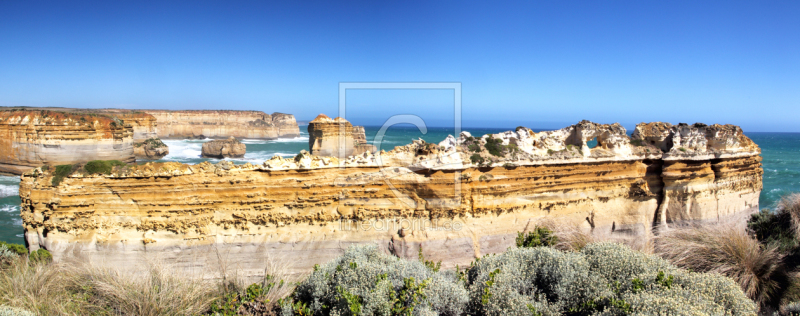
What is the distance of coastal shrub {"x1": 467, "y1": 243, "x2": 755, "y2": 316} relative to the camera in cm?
433

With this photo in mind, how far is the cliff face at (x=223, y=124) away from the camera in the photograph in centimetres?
6184

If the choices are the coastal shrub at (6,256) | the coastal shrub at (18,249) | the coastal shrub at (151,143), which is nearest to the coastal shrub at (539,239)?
the coastal shrub at (6,256)

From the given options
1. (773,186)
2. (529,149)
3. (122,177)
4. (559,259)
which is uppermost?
(529,149)

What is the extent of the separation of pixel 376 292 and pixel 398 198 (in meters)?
4.13

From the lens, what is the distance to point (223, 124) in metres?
66.6

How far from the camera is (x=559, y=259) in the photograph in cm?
562

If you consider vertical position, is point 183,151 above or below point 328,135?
below

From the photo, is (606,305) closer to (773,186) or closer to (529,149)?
(529,149)

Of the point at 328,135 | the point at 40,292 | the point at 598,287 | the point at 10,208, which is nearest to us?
the point at 598,287

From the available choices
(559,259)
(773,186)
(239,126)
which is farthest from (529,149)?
(239,126)

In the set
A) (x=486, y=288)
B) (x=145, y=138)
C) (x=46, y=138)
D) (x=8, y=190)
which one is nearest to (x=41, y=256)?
(x=486, y=288)

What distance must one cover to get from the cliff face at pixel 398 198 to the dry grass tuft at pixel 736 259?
283 cm

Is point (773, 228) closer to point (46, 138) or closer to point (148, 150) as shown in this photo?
point (46, 138)

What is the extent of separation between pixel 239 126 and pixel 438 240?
67.0 meters
